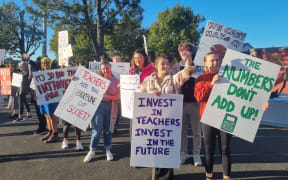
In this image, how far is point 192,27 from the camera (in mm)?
37375

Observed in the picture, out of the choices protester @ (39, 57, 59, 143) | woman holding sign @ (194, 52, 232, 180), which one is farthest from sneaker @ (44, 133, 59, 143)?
woman holding sign @ (194, 52, 232, 180)

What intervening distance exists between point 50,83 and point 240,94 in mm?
3722

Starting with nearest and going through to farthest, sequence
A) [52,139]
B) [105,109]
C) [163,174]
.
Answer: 1. [163,174]
2. [105,109]
3. [52,139]

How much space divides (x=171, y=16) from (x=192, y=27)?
15.1ft

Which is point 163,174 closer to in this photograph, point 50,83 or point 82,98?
point 82,98

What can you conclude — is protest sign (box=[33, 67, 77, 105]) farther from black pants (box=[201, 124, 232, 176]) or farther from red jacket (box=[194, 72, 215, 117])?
black pants (box=[201, 124, 232, 176])

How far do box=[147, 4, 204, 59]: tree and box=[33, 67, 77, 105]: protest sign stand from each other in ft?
89.4

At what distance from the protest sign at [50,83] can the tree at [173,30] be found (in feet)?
89.4

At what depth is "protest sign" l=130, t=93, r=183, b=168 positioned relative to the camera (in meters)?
2.57

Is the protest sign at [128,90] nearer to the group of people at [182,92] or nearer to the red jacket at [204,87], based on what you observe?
the group of people at [182,92]

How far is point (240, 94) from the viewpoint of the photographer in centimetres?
253

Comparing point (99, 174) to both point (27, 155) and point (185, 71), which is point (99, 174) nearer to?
point (27, 155)

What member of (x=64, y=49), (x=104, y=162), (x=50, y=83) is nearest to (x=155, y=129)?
(x=104, y=162)

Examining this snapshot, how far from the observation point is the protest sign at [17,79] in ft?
21.8
